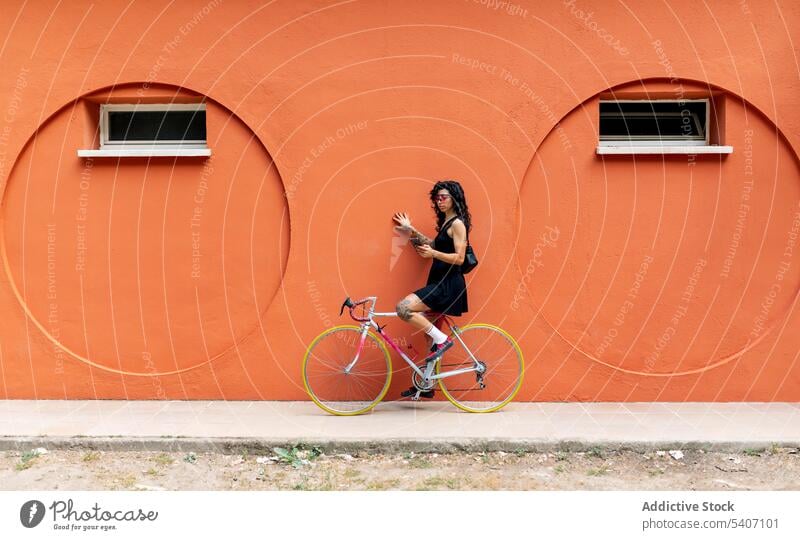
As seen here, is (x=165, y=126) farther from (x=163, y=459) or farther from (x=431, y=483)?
(x=431, y=483)

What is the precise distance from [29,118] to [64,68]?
0.57 metres

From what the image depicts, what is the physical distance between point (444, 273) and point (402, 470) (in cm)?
182

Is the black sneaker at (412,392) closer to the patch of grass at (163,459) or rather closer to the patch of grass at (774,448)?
the patch of grass at (163,459)

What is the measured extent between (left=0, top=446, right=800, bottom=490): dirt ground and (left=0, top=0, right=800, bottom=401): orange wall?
4.51 feet

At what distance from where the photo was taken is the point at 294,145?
7.59 m

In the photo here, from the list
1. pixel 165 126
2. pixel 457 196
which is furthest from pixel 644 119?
pixel 165 126

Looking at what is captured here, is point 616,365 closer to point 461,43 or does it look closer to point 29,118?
point 461,43

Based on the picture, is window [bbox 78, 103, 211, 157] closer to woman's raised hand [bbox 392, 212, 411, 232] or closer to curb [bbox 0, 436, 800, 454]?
woman's raised hand [bbox 392, 212, 411, 232]

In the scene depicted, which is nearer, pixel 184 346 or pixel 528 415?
pixel 528 415

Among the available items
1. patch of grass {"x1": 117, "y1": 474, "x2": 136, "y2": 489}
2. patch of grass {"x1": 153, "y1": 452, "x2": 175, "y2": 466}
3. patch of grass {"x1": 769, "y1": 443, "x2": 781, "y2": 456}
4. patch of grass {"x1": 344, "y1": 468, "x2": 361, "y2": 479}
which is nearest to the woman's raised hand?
patch of grass {"x1": 344, "y1": 468, "x2": 361, "y2": 479}

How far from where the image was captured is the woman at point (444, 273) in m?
7.04

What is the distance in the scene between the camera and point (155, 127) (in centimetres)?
782
